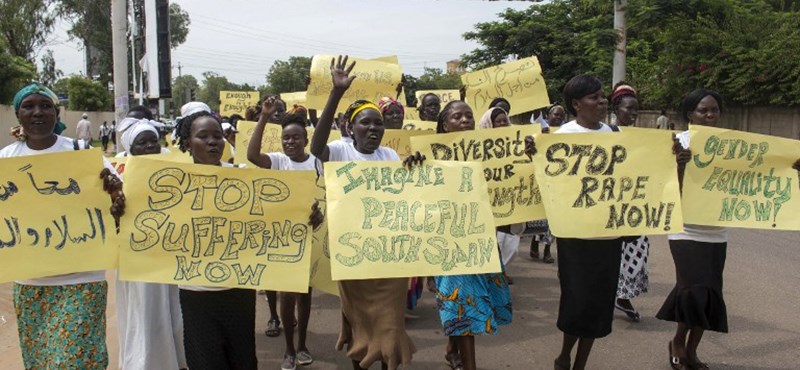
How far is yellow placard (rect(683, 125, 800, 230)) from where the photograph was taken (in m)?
3.86

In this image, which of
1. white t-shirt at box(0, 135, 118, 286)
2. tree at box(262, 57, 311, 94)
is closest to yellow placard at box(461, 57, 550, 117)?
white t-shirt at box(0, 135, 118, 286)

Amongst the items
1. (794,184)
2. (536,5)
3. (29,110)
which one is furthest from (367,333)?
(536,5)

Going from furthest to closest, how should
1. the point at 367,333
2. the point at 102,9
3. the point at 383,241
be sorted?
1. the point at 102,9
2. the point at 367,333
3. the point at 383,241

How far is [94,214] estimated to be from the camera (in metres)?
3.07

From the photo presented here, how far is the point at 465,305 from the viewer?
374 cm

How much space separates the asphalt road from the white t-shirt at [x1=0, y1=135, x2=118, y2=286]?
1485 mm

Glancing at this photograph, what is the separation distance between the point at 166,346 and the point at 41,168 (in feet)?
4.26

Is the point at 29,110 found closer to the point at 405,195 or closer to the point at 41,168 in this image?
the point at 41,168

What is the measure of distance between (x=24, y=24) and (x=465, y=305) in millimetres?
41798

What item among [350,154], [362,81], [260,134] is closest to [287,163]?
[260,134]

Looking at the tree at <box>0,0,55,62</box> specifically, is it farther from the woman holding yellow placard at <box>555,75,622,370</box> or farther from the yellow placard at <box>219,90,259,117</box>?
the woman holding yellow placard at <box>555,75,622,370</box>

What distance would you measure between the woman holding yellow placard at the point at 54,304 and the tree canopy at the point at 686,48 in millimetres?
15291

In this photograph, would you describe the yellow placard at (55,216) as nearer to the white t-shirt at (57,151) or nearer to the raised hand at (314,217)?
the white t-shirt at (57,151)

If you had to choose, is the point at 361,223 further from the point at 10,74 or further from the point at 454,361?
the point at 10,74
